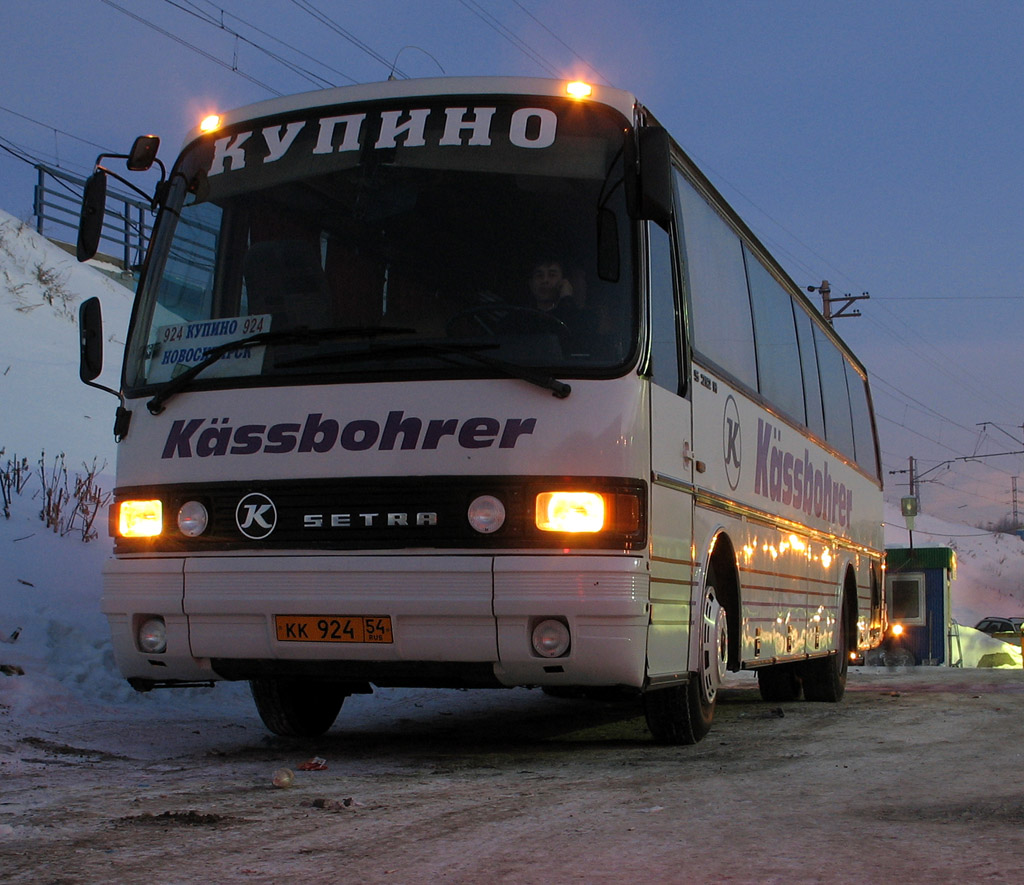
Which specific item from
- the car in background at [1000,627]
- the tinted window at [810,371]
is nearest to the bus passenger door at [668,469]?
the tinted window at [810,371]

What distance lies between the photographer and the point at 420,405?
647 cm

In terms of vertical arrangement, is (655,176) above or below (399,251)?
above

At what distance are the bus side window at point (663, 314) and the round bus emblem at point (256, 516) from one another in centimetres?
191

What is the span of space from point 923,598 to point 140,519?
3522 centimetres

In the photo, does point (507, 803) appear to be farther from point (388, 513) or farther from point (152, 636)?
point (152, 636)

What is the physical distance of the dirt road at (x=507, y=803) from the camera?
432 centimetres

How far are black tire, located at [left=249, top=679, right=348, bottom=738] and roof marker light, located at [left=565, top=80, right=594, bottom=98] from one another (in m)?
3.51

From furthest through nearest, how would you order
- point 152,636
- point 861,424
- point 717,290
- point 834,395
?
1. point 861,424
2. point 834,395
3. point 717,290
4. point 152,636

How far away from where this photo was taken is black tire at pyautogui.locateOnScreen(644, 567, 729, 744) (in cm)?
766

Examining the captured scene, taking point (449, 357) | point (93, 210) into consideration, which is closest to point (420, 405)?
point (449, 357)

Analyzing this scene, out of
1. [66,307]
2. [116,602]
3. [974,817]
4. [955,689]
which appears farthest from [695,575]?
[66,307]

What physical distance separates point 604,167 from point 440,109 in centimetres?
91

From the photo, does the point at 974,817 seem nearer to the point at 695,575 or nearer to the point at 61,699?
the point at 695,575

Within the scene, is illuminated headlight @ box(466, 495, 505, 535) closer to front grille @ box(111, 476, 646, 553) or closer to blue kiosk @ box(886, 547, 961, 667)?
front grille @ box(111, 476, 646, 553)
